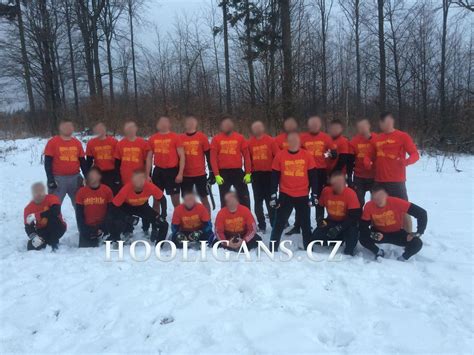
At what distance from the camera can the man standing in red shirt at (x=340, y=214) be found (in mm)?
5055

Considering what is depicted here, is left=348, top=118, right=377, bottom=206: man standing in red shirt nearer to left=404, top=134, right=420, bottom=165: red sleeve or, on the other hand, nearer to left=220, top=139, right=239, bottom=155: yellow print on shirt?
left=404, top=134, right=420, bottom=165: red sleeve

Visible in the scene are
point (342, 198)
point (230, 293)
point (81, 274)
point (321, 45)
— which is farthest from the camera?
point (321, 45)

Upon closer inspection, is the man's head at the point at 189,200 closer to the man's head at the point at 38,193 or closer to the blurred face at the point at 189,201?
the blurred face at the point at 189,201

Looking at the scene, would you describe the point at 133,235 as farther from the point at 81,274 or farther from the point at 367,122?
the point at 367,122

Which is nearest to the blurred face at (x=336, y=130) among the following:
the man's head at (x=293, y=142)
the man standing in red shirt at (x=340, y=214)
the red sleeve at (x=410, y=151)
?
the man standing in red shirt at (x=340, y=214)

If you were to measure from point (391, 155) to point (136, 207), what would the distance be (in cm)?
374

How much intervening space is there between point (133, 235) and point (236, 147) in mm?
2165

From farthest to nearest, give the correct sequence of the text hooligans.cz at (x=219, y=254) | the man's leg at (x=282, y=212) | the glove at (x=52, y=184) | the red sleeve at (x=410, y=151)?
the glove at (x=52, y=184) → the man's leg at (x=282, y=212) → the red sleeve at (x=410, y=151) → the text hooligans.cz at (x=219, y=254)

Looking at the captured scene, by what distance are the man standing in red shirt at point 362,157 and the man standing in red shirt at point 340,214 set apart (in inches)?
23.7

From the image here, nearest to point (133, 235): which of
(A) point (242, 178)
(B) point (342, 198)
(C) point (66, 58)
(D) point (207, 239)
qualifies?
(D) point (207, 239)

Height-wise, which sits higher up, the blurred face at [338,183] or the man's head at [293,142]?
the man's head at [293,142]

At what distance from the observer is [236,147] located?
5879mm

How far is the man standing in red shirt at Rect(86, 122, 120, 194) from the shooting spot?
6047mm

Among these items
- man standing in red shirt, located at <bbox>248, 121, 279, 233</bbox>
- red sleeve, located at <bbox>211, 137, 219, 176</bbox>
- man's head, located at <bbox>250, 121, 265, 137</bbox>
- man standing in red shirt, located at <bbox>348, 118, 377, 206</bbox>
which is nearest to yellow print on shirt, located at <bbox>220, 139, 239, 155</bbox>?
red sleeve, located at <bbox>211, 137, 219, 176</bbox>
